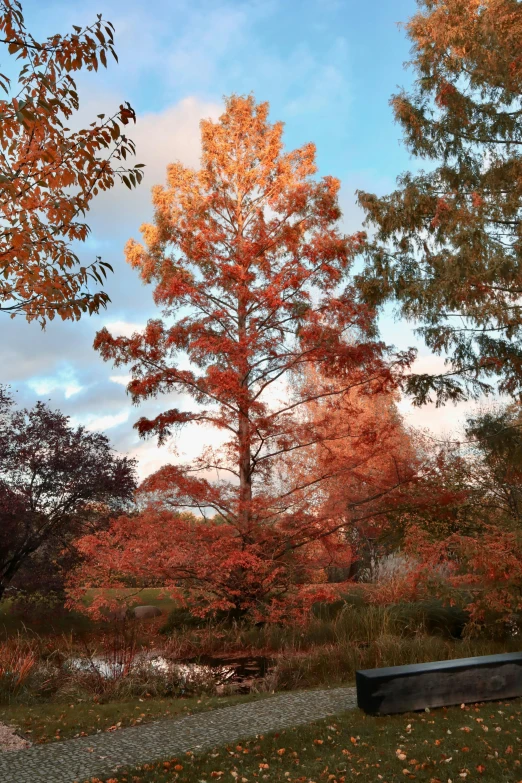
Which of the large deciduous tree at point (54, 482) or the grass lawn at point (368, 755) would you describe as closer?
the grass lawn at point (368, 755)

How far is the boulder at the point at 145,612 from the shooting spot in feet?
44.8

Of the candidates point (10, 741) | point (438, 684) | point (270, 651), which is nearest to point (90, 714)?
point (10, 741)

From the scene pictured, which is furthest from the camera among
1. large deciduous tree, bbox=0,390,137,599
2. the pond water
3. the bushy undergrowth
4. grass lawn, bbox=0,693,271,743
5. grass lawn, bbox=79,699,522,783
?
large deciduous tree, bbox=0,390,137,599

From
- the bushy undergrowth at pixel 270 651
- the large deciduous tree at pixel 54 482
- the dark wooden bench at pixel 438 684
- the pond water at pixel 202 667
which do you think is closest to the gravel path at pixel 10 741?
the bushy undergrowth at pixel 270 651

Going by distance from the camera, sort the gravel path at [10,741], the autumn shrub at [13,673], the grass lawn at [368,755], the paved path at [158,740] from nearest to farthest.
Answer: the grass lawn at [368,755] < the paved path at [158,740] < the gravel path at [10,741] < the autumn shrub at [13,673]

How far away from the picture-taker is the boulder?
13664mm

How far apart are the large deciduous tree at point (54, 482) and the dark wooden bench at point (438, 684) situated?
7.70 meters

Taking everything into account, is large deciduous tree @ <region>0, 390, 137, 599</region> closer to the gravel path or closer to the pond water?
the pond water

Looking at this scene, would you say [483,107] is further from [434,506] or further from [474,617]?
[474,617]

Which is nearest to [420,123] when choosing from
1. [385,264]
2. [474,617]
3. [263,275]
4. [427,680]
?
[385,264]

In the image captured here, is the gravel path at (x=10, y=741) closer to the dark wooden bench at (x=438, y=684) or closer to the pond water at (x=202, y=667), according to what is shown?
the pond water at (x=202, y=667)

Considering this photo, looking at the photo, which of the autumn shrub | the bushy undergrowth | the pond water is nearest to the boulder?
the bushy undergrowth

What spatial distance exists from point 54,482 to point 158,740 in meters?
7.99

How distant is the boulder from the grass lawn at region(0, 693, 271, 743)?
6.82 m
